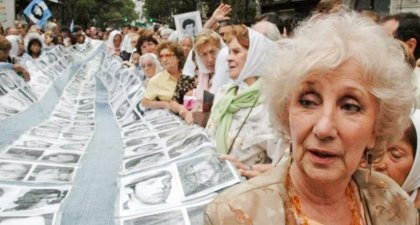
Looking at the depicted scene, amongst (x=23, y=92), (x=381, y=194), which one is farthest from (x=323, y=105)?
(x=23, y=92)

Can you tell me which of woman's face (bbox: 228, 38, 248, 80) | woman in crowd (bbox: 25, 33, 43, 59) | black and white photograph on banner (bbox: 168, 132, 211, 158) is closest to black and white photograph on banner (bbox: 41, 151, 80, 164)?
black and white photograph on banner (bbox: 168, 132, 211, 158)

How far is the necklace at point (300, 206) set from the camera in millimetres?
1714

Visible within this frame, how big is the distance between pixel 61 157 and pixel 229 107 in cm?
287

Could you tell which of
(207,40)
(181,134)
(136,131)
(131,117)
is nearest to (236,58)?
(181,134)

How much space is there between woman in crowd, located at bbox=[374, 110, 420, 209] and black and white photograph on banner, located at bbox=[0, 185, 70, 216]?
2.39 meters

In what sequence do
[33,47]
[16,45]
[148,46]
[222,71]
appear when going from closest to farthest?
[222,71]
[148,46]
[16,45]
[33,47]

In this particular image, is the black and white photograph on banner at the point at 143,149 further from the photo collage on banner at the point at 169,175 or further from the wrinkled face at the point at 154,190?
the wrinkled face at the point at 154,190

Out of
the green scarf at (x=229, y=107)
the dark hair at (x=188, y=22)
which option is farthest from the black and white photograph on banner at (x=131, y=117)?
the green scarf at (x=229, y=107)

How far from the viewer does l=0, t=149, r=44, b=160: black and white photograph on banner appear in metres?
5.27

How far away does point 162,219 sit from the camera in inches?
121

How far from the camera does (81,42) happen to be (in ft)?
76.4

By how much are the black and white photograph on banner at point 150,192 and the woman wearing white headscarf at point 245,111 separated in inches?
15.3

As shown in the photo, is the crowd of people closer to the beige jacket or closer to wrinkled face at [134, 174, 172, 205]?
the beige jacket

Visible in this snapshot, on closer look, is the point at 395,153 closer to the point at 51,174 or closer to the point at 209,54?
the point at 209,54
